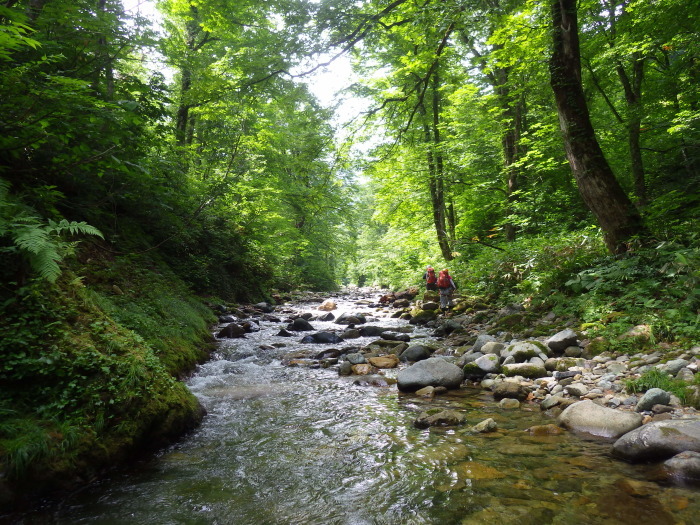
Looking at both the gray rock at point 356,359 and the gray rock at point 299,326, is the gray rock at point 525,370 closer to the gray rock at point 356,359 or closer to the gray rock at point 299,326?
the gray rock at point 356,359

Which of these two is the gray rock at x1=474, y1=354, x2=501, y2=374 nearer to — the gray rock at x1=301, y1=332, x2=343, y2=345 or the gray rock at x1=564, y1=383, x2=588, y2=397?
the gray rock at x1=564, y1=383, x2=588, y2=397

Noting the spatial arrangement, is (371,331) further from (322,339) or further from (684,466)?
(684,466)

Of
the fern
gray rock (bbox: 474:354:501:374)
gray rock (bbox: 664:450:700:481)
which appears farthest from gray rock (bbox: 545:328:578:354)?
the fern

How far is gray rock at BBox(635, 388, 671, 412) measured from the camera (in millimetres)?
4191

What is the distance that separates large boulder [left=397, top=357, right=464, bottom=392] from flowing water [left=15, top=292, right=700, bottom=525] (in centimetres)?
81

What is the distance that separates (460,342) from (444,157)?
918cm

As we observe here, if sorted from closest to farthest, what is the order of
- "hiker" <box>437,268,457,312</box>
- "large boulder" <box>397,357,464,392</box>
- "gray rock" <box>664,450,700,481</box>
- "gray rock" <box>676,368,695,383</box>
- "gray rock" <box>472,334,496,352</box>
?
"gray rock" <box>664,450,700,481</box> < "gray rock" <box>676,368,695,383</box> < "large boulder" <box>397,357,464,392</box> < "gray rock" <box>472,334,496,352</box> < "hiker" <box>437,268,457,312</box>

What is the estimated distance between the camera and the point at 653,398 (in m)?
4.20

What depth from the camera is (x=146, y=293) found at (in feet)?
26.4

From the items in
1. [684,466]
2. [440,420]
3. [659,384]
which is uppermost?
[659,384]

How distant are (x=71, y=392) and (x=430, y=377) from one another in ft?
16.7

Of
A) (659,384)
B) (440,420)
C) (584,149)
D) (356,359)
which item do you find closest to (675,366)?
(659,384)

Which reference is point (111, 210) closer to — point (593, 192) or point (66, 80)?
point (66, 80)

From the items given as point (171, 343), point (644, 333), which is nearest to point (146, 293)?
point (171, 343)
